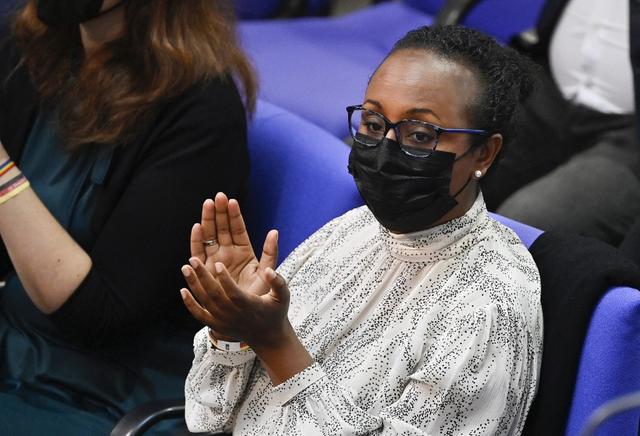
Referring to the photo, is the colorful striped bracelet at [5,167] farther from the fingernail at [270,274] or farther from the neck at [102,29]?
the fingernail at [270,274]

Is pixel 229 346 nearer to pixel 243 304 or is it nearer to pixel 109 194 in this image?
pixel 243 304

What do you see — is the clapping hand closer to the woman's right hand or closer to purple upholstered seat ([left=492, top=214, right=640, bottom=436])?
the woman's right hand

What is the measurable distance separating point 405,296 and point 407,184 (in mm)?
164

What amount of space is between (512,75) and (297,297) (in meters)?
0.47

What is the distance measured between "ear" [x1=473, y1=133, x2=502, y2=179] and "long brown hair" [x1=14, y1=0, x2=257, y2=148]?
63cm

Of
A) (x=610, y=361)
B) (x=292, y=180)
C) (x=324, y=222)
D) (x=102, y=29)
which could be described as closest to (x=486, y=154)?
(x=610, y=361)

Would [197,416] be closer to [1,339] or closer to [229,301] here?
[229,301]

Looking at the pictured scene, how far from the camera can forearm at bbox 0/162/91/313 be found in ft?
5.85

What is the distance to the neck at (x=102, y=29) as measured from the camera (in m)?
2.01

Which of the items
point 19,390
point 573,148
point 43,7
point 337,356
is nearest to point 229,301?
point 337,356

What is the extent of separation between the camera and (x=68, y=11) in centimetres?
197

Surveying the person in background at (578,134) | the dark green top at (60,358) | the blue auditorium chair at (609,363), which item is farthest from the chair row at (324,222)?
the person in background at (578,134)

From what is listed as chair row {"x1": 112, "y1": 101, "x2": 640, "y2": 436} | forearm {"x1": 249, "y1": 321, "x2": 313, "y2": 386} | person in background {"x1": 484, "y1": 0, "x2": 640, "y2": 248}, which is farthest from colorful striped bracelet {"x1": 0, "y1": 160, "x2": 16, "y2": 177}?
person in background {"x1": 484, "y1": 0, "x2": 640, "y2": 248}

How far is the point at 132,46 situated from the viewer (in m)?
1.99
